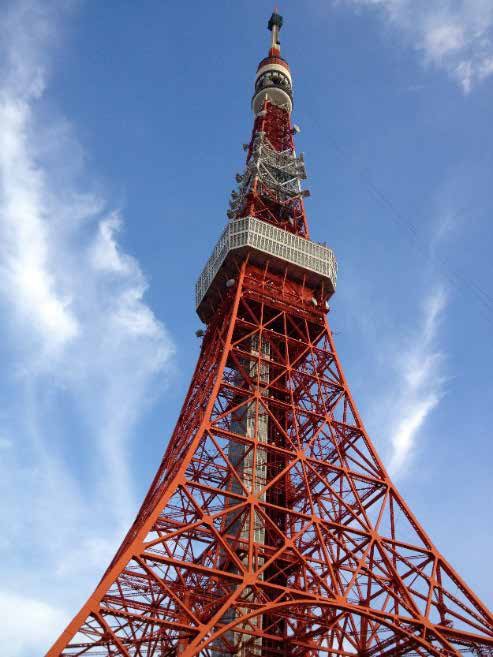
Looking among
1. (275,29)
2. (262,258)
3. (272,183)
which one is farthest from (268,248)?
(275,29)

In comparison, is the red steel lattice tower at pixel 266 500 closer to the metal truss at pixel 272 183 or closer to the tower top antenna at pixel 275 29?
the metal truss at pixel 272 183

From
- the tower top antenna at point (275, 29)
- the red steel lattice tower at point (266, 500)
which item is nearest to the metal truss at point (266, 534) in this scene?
the red steel lattice tower at point (266, 500)

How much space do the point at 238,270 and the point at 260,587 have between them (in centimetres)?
1388

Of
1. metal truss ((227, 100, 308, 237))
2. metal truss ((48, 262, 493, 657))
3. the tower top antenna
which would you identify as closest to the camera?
metal truss ((48, 262, 493, 657))

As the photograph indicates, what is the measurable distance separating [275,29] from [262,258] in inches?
846

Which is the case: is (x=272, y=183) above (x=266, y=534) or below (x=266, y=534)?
above

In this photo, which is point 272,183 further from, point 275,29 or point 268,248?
point 275,29

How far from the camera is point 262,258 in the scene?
95.1 ft

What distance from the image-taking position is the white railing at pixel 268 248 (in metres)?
28.8

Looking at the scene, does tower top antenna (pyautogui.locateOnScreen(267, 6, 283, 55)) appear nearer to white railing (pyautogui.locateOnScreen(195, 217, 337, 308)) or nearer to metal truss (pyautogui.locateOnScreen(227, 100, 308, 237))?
metal truss (pyautogui.locateOnScreen(227, 100, 308, 237))

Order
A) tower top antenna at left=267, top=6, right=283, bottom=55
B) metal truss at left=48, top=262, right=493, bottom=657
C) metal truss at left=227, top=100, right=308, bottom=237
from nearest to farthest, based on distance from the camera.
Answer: metal truss at left=48, top=262, right=493, bottom=657 → metal truss at left=227, top=100, right=308, bottom=237 → tower top antenna at left=267, top=6, right=283, bottom=55

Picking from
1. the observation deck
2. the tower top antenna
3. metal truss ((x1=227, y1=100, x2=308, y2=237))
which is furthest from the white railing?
the tower top antenna

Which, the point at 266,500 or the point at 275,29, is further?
the point at 275,29

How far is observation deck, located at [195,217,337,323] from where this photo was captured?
28.8 metres
